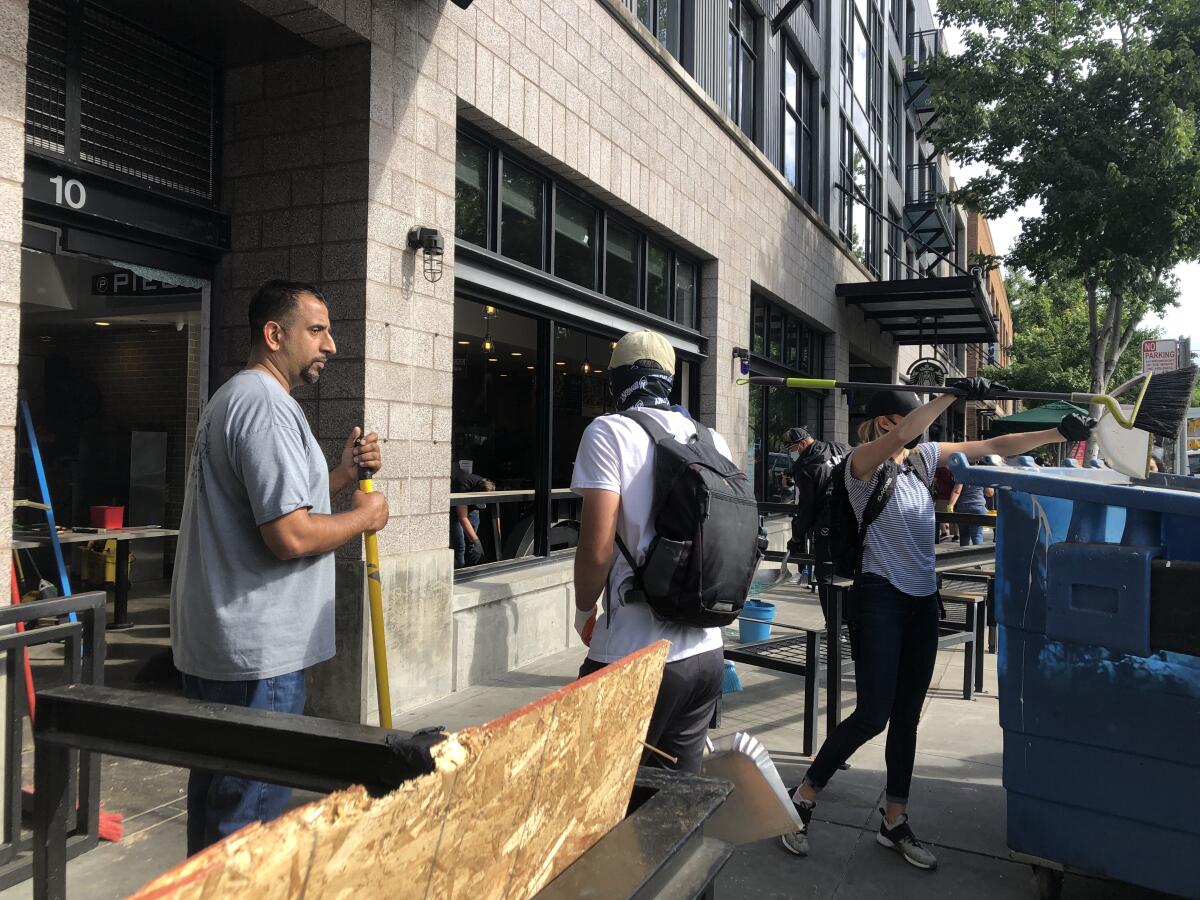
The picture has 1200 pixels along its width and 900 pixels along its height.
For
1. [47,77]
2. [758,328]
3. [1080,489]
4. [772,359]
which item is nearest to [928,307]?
[772,359]

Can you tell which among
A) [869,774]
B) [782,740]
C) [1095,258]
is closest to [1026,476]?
[869,774]

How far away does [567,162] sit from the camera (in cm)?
704

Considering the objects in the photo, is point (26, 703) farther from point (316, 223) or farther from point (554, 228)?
point (554, 228)

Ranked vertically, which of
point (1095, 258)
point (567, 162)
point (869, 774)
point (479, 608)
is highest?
point (1095, 258)

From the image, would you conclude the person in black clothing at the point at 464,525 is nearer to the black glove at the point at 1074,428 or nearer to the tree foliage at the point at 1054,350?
the black glove at the point at 1074,428

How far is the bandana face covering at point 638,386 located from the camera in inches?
104

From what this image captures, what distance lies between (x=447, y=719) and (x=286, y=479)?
123 inches

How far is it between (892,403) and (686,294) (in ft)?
21.6

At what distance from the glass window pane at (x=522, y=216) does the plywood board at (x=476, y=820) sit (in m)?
5.65

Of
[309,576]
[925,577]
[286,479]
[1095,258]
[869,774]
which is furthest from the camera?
[1095,258]

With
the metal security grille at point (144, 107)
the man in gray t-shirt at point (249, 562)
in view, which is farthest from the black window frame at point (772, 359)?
the man in gray t-shirt at point (249, 562)

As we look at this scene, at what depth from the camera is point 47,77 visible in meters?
4.16

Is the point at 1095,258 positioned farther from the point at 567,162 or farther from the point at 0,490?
the point at 0,490

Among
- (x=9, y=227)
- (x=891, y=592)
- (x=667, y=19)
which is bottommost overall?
(x=891, y=592)
